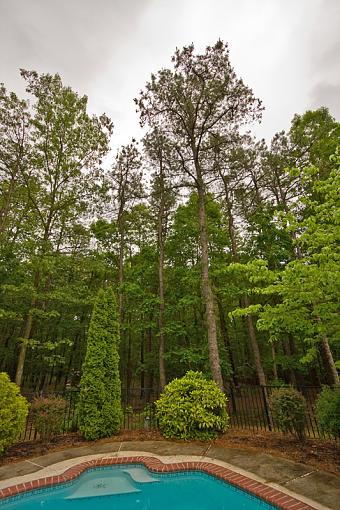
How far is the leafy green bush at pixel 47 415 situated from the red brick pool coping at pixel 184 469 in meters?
2.01

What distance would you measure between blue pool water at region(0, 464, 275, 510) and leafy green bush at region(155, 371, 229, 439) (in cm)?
185

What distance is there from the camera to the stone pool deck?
4.11 metres

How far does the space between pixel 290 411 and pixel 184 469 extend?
2.83 m

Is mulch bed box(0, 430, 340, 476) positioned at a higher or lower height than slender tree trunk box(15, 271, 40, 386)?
lower

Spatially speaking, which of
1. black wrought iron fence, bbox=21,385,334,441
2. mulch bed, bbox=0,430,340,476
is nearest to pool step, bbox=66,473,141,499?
mulch bed, bbox=0,430,340,476

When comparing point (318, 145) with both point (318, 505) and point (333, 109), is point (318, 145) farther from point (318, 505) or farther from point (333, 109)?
point (318, 505)

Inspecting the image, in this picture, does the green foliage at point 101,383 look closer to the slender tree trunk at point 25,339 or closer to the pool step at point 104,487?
the pool step at point 104,487

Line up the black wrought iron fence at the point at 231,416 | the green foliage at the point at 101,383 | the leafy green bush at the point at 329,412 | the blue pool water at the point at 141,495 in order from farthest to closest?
the black wrought iron fence at the point at 231,416 → the green foliage at the point at 101,383 → the leafy green bush at the point at 329,412 → the blue pool water at the point at 141,495

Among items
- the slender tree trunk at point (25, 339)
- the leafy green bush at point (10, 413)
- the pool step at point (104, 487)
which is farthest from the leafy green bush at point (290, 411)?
the slender tree trunk at point (25, 339)

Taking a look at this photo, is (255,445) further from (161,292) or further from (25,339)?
(25,339)

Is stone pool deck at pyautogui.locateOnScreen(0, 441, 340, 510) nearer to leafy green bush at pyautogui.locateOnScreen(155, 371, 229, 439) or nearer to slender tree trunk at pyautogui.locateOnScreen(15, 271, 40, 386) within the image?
leafy green bush at pyautogui.locateOnScreen(155, 371, 229, 439)

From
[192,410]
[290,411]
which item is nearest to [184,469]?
[192,410]

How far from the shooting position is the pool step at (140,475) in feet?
16.8

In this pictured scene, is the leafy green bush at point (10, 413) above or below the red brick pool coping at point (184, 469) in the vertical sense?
above
